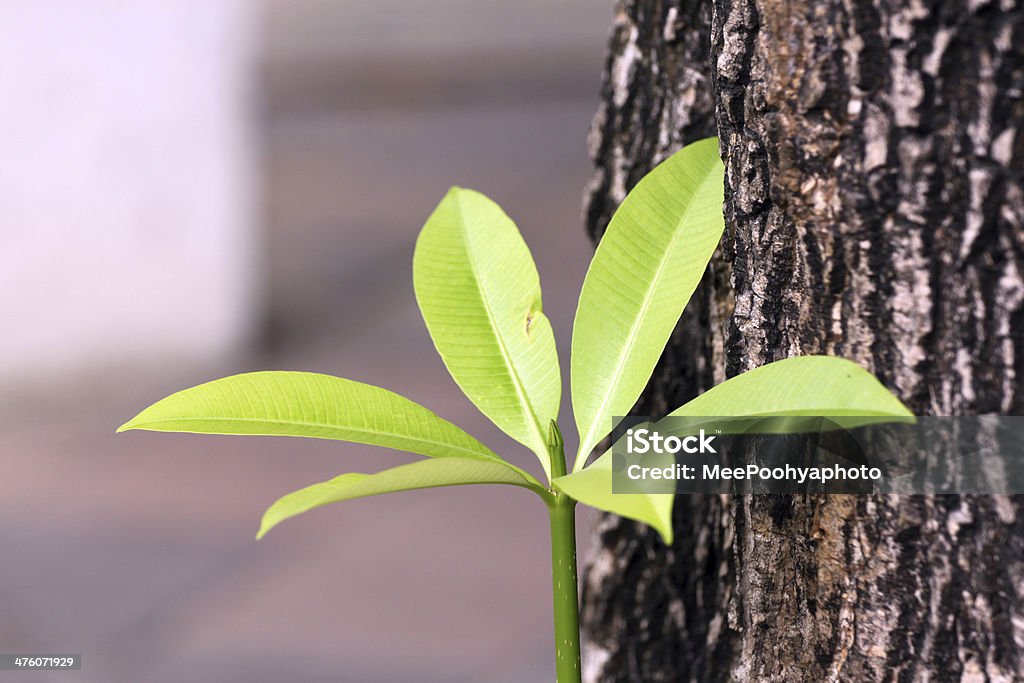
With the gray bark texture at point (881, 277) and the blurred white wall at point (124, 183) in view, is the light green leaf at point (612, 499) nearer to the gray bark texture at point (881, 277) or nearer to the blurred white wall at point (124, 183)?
the gray bark texture at point (881, 277)

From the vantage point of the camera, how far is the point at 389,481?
280 millimetres

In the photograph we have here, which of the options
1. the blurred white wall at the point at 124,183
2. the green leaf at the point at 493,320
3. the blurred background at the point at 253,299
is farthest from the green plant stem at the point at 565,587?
the blurred white wall at the point at 124,183

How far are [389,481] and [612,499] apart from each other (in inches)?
2.8

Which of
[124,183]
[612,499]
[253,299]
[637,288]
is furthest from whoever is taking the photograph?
[253,299]

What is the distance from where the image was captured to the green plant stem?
346 millimetres

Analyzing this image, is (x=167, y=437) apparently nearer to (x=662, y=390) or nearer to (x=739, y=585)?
(x=662, y=390)

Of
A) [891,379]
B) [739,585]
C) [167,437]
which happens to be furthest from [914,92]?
[167,437]

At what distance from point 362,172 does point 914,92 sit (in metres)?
2.51

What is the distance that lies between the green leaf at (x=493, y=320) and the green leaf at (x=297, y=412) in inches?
1.2

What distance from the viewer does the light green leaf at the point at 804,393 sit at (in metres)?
0.26

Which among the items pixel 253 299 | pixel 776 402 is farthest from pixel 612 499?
pixel 253 299

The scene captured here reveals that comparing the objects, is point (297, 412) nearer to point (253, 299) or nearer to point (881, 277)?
point (881, 277)

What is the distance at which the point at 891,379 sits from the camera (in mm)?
338

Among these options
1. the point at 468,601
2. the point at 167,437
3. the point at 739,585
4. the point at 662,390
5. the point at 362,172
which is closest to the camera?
the point at 739,585
